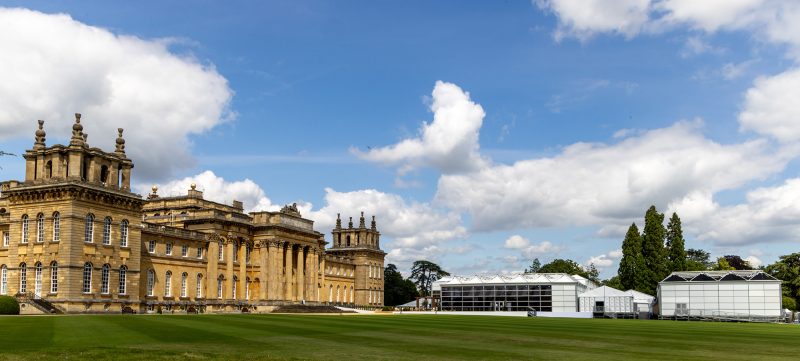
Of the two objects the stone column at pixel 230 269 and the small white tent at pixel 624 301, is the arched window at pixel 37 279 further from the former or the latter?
the small white tent at pixel 624 301

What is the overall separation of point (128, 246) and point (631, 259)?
59959 millimetres

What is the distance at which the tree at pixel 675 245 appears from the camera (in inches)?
3602

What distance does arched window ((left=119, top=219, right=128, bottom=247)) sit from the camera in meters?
62.1

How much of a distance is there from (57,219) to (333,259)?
5501 centimetres

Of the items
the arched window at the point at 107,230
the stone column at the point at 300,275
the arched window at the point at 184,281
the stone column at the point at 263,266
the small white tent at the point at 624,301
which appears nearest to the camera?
the arched window at the point at 107,230

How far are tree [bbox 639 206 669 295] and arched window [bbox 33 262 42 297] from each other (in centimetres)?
6643

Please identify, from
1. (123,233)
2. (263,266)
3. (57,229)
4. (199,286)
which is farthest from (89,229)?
(263,266)

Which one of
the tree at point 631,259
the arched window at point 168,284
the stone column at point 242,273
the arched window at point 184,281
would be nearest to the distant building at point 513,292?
the tree at point 631,259

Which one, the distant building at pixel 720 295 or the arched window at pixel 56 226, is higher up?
the arched window at pixel 56 226

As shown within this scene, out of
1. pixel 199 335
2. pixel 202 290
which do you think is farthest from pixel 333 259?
pixel 199 335

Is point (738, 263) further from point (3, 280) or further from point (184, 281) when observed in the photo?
point (3, 280)

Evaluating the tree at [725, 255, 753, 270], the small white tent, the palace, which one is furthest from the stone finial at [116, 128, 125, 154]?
the tree at [725, 255, 753, 270]

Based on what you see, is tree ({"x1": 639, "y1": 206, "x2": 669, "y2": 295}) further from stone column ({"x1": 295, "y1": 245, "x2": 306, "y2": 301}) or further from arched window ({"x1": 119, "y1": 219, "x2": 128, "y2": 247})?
arched window ({"x1": 119, "y1": 219, "x2": 128, "y2": 247})

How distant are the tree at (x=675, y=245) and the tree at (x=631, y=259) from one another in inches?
178
